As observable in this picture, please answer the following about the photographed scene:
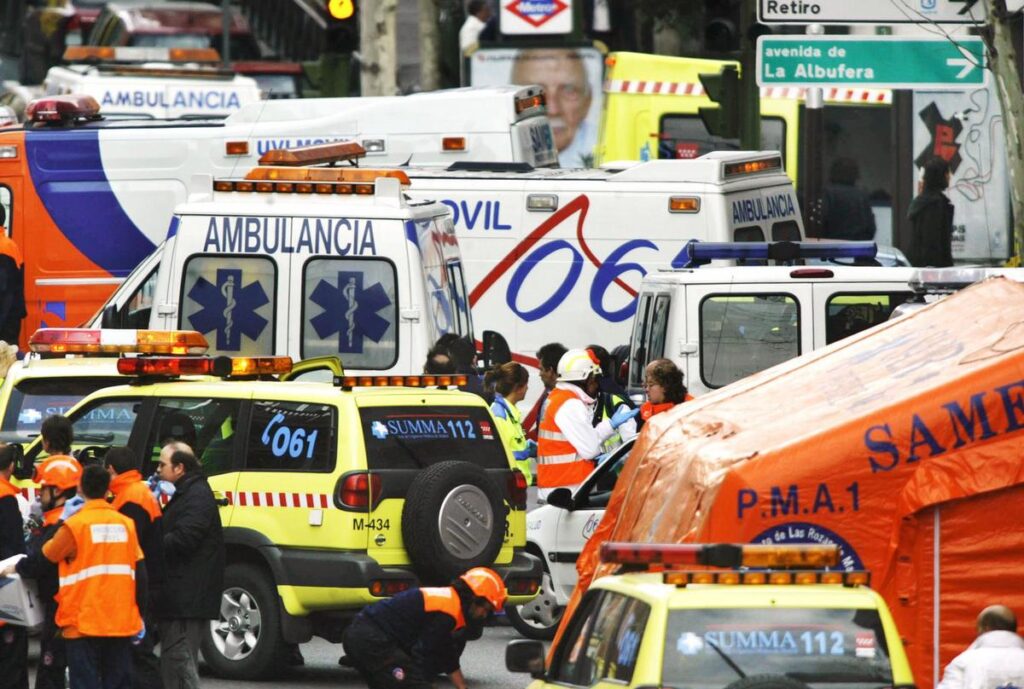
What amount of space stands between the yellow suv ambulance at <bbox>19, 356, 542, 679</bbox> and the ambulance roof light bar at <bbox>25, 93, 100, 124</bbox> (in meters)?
7.17

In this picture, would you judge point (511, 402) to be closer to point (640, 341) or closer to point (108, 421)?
point (640, 341)

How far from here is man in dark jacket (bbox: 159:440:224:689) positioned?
10859mm

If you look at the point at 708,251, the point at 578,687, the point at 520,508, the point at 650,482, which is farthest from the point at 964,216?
the point at 578,687

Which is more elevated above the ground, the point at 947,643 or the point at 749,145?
the point at 749,145

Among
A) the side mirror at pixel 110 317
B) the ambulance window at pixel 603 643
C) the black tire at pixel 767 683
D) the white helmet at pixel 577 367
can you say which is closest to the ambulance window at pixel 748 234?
the white helmet at pixel 577 367

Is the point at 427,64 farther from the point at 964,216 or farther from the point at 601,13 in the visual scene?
the point at 964,216

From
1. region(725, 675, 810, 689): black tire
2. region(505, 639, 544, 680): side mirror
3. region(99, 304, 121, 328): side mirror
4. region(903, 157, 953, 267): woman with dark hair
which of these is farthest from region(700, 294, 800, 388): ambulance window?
region(725, 675, 810, 689): black tire

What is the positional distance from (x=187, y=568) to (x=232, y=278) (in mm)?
4339

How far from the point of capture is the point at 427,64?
37.1 metres

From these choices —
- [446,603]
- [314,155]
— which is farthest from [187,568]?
[314,155]

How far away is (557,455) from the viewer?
13953 mm

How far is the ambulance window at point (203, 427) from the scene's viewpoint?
11.9 metres

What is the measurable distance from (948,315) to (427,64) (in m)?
27.4

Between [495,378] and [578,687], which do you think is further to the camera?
[495,378]
